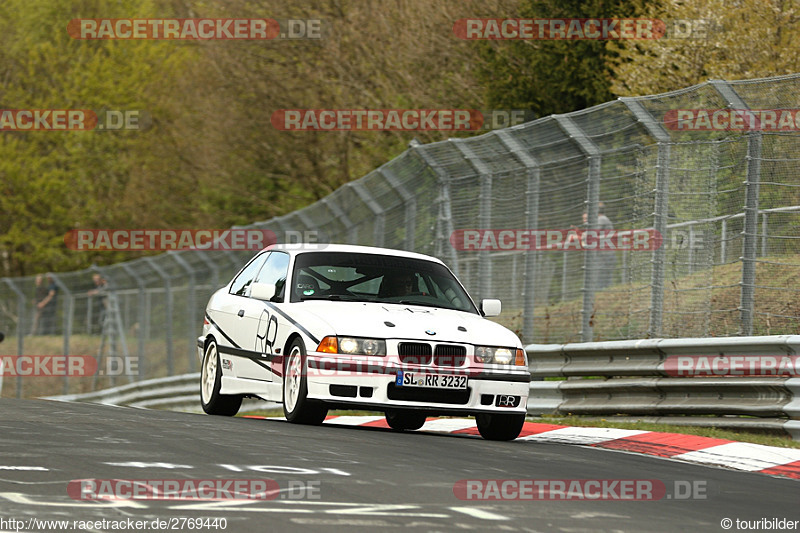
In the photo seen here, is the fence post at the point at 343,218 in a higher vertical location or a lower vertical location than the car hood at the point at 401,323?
higher

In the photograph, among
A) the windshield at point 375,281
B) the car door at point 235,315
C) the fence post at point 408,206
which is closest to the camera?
the windshield at point 375,281

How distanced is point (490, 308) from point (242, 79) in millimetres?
26688

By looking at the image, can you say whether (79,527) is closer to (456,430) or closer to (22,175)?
(456,430)

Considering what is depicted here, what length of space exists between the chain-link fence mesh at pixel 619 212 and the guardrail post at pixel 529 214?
0.04 feet

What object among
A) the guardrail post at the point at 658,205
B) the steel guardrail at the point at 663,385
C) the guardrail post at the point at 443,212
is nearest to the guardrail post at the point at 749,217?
the steel guardrail at the point at 663,385

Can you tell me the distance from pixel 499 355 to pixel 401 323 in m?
0.80

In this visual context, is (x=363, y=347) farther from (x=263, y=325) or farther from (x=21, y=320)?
(x=21, y=320)

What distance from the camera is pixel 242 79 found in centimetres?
3778

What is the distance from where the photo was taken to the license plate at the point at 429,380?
1063 cm

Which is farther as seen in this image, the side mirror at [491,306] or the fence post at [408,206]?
the fence post at [408,206]

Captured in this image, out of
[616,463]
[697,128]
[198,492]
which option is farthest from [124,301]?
[198,492]

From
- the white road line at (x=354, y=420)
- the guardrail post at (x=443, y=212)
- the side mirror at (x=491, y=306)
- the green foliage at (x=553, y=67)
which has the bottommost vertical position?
the white road line at (x=354, y=420)

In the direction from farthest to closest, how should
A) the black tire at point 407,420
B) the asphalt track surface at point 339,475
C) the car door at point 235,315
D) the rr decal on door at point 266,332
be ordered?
the black tire at point 407,420 < the car door at point 235,315 < the rr decal on door at point 266,332 < the asphalt track surface at point 339,475

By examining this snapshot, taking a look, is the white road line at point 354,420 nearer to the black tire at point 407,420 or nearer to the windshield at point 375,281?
the black tire at point 407,420
